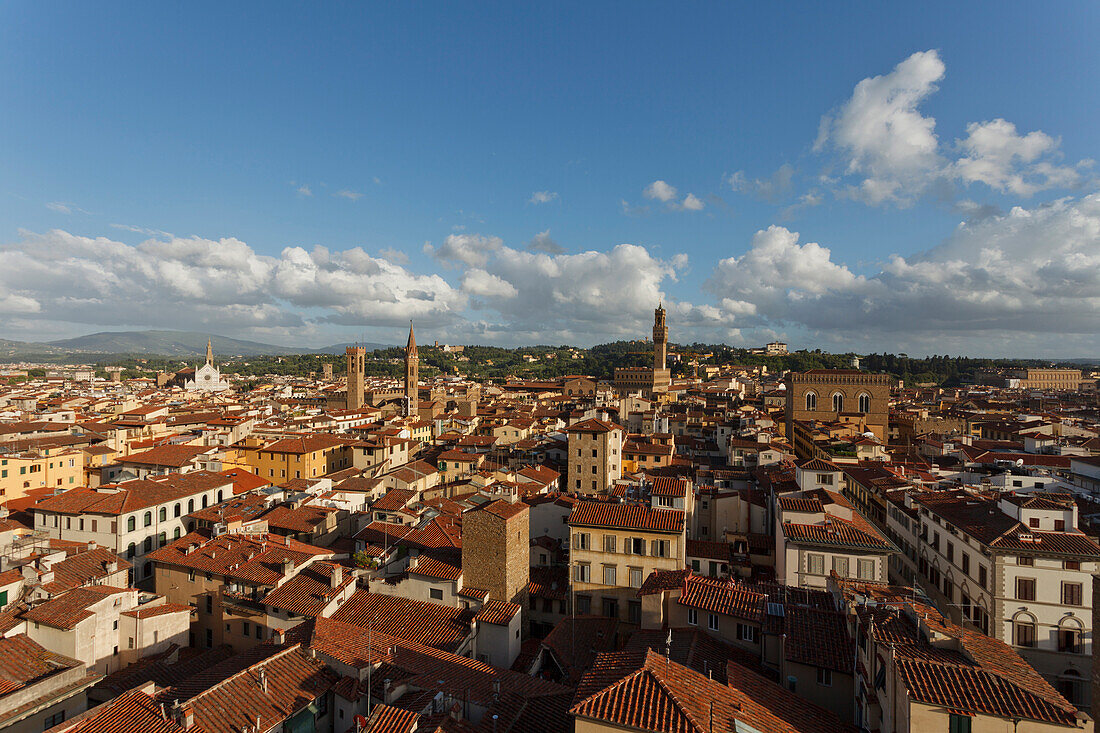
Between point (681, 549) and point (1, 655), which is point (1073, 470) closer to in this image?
point (681, 549)

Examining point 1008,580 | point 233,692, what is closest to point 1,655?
point 233,692

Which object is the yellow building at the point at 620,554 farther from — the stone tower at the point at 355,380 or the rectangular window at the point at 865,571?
the stone tower at the point at 355,380

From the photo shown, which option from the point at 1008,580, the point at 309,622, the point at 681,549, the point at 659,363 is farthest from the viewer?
the point at 659,363

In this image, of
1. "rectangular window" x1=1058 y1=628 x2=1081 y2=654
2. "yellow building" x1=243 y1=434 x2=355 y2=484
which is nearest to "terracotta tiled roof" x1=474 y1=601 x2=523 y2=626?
"rectangular window" x1=1058 y1=628 x2=1081 y2=654

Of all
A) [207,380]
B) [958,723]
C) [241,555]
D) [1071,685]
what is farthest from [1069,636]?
[207,380]

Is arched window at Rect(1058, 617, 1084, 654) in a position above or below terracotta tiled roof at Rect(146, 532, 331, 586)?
below

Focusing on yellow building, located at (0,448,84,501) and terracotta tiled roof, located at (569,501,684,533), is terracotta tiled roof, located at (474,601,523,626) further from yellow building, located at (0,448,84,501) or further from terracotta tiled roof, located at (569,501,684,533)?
yellow building, located at (0,448,84,501)

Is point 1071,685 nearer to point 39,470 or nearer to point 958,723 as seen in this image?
point 958,723
